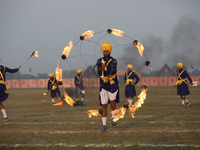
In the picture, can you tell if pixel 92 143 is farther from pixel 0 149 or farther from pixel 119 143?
pixel 0 149

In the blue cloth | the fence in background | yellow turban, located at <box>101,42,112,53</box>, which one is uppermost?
yellow turban, located at <box>101,42,112,53</box>

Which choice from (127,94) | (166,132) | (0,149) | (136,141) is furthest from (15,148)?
(127,94)

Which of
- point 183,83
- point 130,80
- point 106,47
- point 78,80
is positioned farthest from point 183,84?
point 106,47

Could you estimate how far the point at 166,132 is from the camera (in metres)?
7.93

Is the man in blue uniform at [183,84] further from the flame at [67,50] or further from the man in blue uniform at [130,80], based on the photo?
the flame at [67,50]

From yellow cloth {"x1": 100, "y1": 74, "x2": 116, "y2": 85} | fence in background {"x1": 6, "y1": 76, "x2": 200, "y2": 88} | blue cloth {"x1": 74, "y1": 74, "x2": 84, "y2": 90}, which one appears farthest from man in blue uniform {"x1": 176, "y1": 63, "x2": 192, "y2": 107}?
fence in background {"x1": 6, "y1": 76, "x2": 200, "y2": 88}

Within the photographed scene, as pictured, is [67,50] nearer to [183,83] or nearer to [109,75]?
[109,75]

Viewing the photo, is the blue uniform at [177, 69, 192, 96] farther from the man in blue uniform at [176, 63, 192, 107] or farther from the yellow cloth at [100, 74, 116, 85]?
the yellow cloth at [100, 74, 116, 85]

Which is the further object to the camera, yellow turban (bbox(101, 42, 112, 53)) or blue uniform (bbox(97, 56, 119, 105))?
yellow turban (bbox(101, 42, 112, 53))

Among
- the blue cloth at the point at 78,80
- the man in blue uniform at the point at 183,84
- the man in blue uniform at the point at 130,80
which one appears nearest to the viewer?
the man in blue uniform at the point at 183,84

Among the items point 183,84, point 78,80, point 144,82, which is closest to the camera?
point 183,84

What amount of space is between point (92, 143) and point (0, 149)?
78.7 inches

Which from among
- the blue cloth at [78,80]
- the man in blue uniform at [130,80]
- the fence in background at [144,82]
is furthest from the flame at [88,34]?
the fence in background at [144,82]

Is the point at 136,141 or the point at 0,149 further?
the point at 136,141
